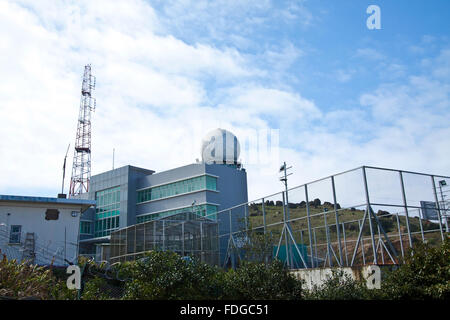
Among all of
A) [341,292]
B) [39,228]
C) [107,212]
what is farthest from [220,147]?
[341,292]

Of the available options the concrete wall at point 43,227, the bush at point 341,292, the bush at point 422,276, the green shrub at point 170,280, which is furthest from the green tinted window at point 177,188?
the bush at point 341,292

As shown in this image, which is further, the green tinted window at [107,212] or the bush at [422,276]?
the green tinted window at [107,212]

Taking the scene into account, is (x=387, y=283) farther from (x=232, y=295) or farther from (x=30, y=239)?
(x=30, y=239)

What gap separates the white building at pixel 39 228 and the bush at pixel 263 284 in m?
15.5

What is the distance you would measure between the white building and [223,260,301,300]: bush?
15.5m

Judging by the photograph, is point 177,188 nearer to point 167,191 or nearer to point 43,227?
point 167,191

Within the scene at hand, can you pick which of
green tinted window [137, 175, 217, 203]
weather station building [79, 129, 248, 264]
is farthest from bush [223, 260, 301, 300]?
green tinted window [137, 175, 217, 203]

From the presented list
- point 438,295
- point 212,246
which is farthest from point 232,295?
point 212,246

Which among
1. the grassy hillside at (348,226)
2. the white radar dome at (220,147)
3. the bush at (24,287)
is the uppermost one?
the white radar dome at (220,147)

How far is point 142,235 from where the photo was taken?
2642 cm

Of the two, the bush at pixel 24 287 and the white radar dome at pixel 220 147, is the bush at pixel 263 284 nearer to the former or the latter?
the bush at pixel 24 287

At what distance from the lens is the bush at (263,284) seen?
10.1m

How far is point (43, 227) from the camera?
24453mm
